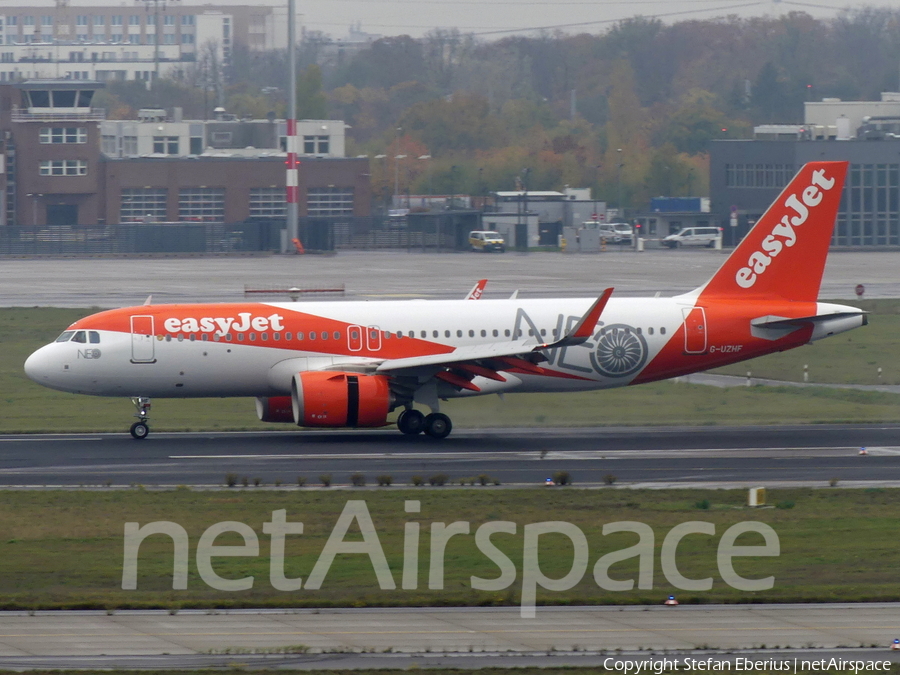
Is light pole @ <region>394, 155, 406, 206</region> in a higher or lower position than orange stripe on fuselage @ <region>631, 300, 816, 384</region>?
higher

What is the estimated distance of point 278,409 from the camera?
3716cm

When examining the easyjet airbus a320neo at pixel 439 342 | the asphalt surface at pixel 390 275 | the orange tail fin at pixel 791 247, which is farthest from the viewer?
the asphalt surface at pixel 390 275

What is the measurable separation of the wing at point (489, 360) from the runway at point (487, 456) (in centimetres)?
197

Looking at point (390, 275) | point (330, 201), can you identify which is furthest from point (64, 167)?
point (390, 275)

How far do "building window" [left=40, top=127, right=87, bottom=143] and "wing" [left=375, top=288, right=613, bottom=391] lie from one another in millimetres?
94126

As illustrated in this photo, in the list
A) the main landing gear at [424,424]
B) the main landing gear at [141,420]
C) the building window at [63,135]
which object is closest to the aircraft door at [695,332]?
the main landing gear at [424,424]

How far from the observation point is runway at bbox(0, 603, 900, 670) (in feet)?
54.8

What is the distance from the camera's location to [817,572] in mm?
21453

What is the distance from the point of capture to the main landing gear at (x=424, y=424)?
36.8 meters

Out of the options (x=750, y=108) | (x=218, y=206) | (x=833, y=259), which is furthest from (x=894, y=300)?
(x=750, y=108)

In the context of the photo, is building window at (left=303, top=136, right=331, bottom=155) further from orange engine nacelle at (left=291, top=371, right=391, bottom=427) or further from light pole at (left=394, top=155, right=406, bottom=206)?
orange engine nacelle at (left=291, top=371, right=391, bottom=427)

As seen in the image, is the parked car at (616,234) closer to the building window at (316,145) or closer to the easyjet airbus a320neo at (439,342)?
the building window at (316,145)

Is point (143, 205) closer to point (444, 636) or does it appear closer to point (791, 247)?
point (791, 247)

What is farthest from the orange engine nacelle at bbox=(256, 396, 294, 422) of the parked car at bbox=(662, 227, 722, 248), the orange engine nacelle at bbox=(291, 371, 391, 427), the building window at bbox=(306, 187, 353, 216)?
the building window at bbox=(306, 187, 353, 216)
